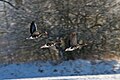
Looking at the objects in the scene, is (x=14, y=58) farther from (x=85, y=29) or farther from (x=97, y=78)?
(x=97, y=78)

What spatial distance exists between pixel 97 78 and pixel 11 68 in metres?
5.69

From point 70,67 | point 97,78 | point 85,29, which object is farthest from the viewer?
point 85,29

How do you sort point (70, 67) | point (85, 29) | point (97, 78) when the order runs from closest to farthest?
point (97, 78)
point (70, 67)
point (85, 29)

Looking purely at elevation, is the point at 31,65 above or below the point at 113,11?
below

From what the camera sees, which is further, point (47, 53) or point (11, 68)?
point (47, 53)

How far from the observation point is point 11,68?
19.6 m

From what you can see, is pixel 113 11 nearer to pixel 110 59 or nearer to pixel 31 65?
pixel 110 59

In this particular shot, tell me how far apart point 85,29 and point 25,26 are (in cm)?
284

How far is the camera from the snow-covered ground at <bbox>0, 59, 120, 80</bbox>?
1883 cm

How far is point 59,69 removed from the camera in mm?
19266

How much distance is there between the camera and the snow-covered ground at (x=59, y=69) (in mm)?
18828

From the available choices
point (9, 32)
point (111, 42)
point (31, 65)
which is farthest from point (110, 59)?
point (9, 32)

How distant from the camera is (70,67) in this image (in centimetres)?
1939

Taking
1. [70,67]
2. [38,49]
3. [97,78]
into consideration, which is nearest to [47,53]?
[38,49]
